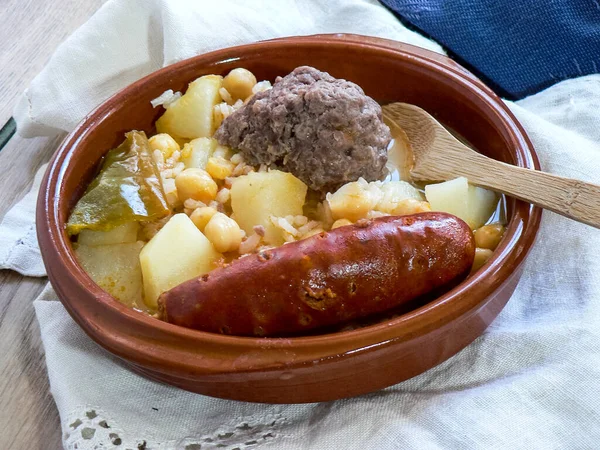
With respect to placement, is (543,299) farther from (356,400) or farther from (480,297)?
(356,400)

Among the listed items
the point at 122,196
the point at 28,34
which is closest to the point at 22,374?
the point at 122,196

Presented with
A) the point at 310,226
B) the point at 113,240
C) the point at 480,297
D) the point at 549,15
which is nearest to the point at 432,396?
the point at 480,297

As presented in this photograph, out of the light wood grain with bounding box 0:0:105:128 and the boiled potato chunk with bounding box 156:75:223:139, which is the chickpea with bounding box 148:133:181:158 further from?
the light wood grain with bounding box 0:0:105:128

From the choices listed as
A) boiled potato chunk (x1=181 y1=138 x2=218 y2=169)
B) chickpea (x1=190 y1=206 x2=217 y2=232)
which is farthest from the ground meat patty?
chickpea (x1=190 y1=206 x2=217 y2=232)

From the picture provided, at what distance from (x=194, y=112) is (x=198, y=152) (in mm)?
197

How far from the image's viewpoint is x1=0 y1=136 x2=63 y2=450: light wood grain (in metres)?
2.10

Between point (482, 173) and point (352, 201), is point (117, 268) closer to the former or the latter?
point (352, 201)

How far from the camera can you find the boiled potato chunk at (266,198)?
2.37 m

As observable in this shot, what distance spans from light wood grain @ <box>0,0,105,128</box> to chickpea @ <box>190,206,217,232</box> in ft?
4.74

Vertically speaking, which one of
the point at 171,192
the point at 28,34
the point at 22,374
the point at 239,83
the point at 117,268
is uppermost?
the point at 239,83

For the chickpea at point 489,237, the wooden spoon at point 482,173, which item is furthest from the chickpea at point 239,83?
the chickpea at point 489,237

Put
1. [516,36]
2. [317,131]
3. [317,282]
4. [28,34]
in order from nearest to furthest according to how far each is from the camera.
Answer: [317,282] → [317,131] → [516,36] → [28,34]

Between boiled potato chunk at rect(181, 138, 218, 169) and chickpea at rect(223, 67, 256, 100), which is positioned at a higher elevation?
chickpea at rect(223, 67, 256, 100)

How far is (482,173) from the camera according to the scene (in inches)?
92.9
